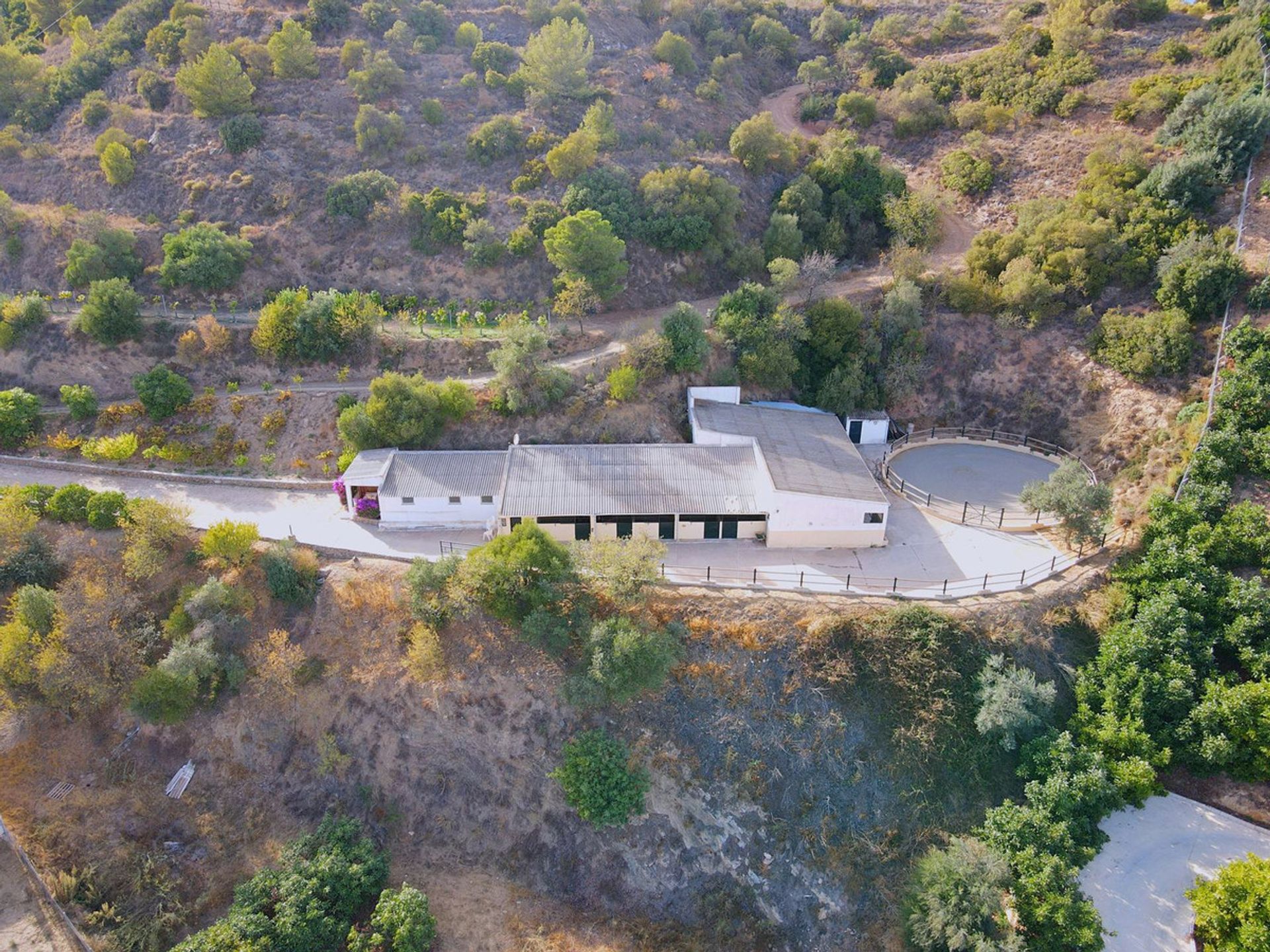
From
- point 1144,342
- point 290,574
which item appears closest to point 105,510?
point 290,574

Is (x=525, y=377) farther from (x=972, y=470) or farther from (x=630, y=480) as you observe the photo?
(x=972, y=470)

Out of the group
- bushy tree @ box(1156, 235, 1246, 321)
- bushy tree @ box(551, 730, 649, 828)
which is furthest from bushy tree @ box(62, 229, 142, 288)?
bushy tree @ box(1156, 235, 1246, 321)

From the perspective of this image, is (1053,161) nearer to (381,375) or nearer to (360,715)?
(381,375)

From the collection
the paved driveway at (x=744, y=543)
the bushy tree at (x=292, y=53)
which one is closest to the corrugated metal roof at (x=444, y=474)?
the paved driveway at (x=744, y=543)

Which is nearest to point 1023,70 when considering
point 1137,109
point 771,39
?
point 1137,109

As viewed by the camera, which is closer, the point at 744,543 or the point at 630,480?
A: the point at 744,543

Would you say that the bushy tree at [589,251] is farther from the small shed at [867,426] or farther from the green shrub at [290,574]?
the green shrub at [290,574]
